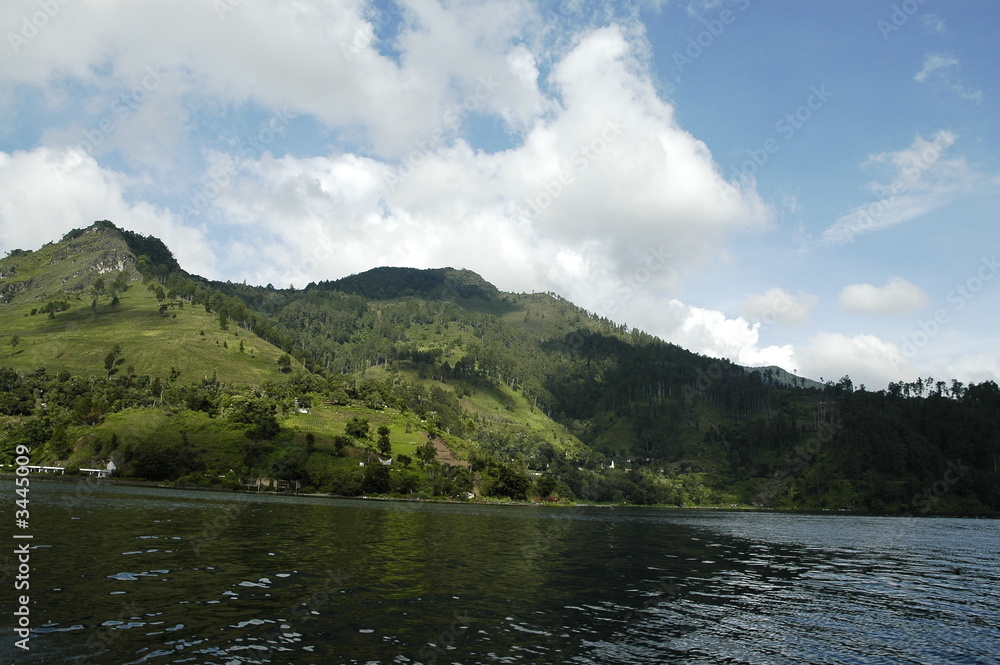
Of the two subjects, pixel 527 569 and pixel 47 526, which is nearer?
pixel 527 569

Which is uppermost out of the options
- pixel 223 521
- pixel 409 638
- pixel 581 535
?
pixel 409 638

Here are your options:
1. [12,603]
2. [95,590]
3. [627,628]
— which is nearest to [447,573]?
[627,628]

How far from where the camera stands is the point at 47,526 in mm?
59500

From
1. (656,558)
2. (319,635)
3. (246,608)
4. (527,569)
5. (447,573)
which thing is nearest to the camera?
(319,635)

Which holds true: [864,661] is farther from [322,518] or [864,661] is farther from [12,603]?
[322,518]

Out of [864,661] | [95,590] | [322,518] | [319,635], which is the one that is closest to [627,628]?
[864,661]

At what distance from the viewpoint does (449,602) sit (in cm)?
3741

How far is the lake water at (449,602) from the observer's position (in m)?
26.6

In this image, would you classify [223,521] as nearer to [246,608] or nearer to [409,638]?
[246,608]

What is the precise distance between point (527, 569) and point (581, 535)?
45.6 meters

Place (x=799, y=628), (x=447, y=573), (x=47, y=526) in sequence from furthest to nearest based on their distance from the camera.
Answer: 1. (x=47, y=526)
2. (x=447, y=573)
3. (x=799, y=628)

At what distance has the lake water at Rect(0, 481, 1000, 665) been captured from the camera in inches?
1046

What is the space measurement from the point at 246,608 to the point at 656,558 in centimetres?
5178

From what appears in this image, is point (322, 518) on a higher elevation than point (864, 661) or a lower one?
lower
